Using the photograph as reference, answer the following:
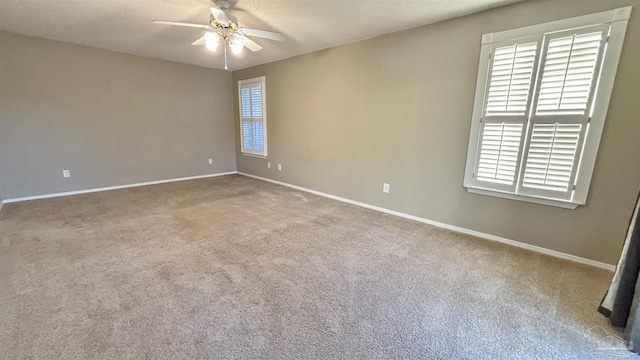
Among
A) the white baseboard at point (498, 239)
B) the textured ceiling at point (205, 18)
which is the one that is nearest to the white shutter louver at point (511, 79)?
the textured ceiling at point (205, 18)

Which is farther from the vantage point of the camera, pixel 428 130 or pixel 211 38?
pixel 428 130

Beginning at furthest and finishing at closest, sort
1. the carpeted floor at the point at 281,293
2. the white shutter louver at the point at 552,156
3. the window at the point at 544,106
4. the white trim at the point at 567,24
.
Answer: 1. the white shutter louver at the point at 552,156
2. the window at the point at 544,106
3. the white trim at the point at 567,24
4. the carpeted floor at the point at 281,293

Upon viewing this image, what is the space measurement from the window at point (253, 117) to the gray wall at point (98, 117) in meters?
0.52

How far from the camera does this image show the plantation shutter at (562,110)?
2146mm

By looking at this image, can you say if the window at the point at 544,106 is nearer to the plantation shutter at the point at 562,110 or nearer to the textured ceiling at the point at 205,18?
the plantation shutter at the point at 562,110

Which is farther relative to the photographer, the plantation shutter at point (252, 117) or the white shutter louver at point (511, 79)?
the plantation shutter at point (252, 117)

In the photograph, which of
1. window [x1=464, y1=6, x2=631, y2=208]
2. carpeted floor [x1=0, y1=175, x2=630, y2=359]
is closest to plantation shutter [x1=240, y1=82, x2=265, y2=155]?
carpeted floor [x1=0, y1=175, x2=630, y2=359]

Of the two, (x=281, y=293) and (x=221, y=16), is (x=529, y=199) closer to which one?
(x=281, y=293)

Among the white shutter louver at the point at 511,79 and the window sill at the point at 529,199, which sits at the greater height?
the white shutter louver at the point at 511,79

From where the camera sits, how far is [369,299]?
6.03 feet

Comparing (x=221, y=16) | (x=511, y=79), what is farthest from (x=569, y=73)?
(x=221, y=16)

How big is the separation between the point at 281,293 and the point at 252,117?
14.7 ft

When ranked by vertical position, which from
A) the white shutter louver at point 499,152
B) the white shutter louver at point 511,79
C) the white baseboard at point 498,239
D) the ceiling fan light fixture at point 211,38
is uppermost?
the ceiling fan light fixture at point 211,38

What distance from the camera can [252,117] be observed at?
5605 mm
